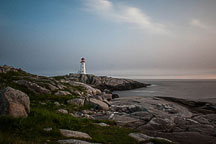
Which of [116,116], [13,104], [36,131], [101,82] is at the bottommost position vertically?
[101,82]

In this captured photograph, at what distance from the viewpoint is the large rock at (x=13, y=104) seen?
26.1ft

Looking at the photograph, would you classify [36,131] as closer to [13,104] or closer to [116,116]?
[13,104]

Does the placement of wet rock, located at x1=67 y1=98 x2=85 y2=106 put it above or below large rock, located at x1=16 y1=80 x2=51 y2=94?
below

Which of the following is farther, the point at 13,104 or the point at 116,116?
the point at 116,116

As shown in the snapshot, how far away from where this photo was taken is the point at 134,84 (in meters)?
94.4

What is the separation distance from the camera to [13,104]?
8.22 meters

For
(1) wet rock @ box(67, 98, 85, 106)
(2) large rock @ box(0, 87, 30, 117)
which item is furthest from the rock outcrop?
(2) large rock @ box(0, 87, 30, 117)

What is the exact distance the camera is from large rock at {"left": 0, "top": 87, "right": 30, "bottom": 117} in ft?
26.1

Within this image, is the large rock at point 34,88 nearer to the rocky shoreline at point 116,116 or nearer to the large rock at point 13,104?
the rocky shoreline at point 116,116

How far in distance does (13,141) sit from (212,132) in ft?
56.1

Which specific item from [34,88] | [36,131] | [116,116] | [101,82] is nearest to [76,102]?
[116,116]

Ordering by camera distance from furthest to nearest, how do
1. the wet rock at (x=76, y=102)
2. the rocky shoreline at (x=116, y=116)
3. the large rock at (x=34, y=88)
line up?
the large rock at (x=34, y=88), the wet rock at (x=76, y=102), the rocky shoreline at (x=116, y=116)

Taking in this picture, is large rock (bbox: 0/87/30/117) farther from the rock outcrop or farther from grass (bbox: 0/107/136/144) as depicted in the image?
the rock outcrop

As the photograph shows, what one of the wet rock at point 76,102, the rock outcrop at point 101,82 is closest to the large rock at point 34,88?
the wet rock at point 76,102
